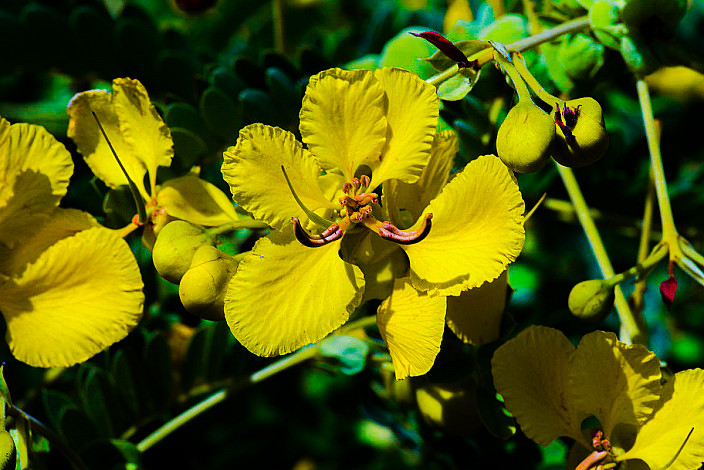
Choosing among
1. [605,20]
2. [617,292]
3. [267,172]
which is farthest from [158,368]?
[605,20]

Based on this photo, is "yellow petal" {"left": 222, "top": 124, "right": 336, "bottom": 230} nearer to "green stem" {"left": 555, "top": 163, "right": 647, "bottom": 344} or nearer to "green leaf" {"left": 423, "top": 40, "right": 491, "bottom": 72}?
"green leaf" {"left": 423, "top": 40, "right": 491, "bottom": 72}

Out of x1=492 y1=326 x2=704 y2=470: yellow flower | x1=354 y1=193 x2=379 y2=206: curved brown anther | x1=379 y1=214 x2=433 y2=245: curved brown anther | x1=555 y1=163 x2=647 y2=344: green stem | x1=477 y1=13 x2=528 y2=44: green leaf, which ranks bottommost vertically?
x1=492 y1=326 x2=704 y2=470: yellow flower

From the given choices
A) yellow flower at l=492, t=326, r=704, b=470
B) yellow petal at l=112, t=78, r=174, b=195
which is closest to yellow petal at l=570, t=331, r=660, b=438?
yellow flower at l=492, t=326, r=704, b=470

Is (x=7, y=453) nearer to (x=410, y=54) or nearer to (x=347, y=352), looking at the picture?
(x=347, y=352)

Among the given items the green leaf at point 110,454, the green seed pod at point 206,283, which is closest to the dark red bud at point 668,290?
the green seed pod at point 206,283

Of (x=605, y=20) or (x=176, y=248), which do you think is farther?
(x=605, y=20)

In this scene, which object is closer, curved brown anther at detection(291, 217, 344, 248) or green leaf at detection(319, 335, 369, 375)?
curved brown anther at detection(291, 217, 344, 248)
